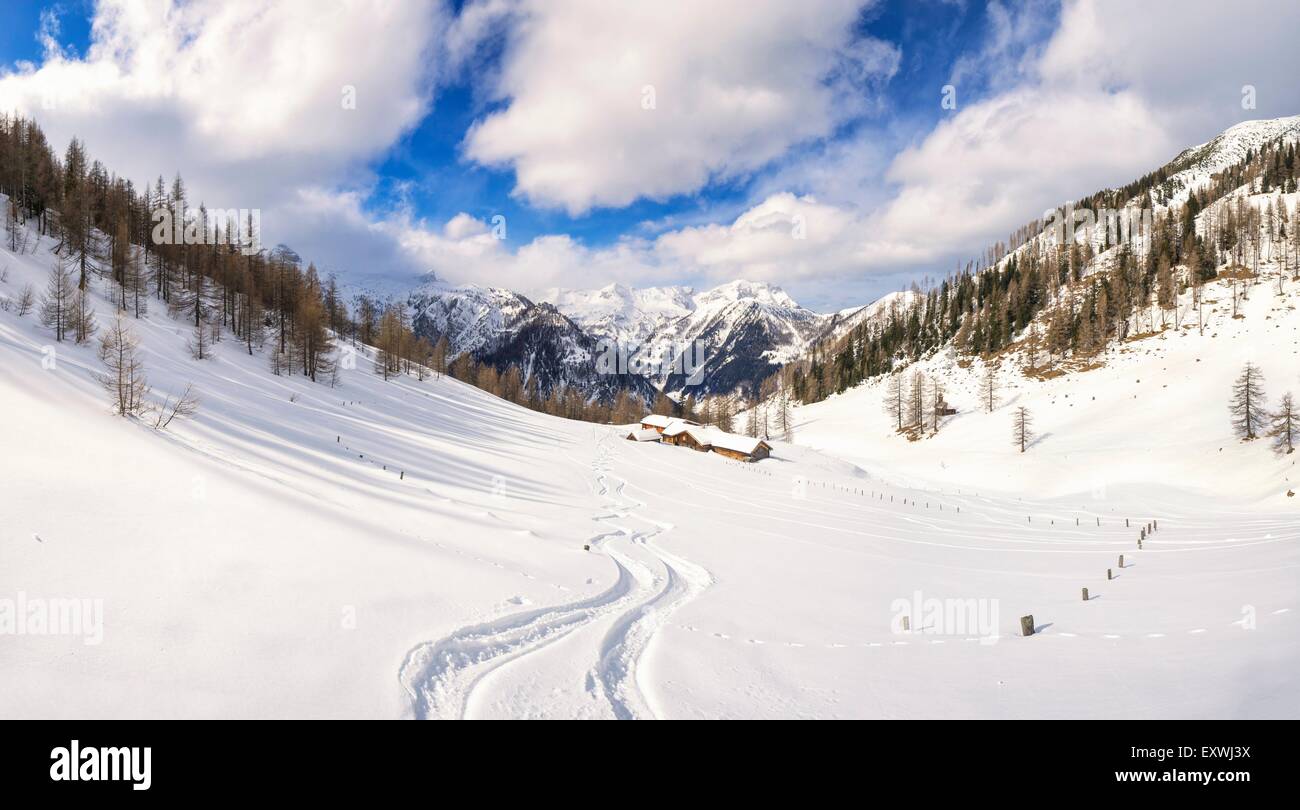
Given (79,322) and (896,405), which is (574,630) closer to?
(79,322)

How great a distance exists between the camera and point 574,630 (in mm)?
10352

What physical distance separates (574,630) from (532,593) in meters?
2.18

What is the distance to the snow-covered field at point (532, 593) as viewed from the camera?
711 cm

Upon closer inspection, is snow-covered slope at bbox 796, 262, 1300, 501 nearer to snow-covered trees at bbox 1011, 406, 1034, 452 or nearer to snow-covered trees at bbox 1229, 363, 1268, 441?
snow-covered trees at bbox 1011, 406, 1034, 452

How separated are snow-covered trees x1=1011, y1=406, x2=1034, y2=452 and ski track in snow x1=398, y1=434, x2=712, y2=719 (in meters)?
65.5

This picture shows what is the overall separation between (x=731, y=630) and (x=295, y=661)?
8058 millimetres

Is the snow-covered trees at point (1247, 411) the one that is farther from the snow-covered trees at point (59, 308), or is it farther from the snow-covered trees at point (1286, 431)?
the snow-covered trees at point (59, 308)

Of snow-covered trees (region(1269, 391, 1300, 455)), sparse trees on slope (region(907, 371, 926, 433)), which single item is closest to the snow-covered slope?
snow-covered trees (region(1269, 391, 1300, 455))

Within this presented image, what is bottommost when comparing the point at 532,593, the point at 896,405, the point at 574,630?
the point at 574,630

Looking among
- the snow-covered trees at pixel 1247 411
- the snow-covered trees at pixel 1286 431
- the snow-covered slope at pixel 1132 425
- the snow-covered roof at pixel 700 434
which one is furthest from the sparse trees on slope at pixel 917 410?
the snow-covered trees at pixel 1286 431

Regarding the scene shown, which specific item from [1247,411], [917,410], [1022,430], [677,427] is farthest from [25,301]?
[1247,411]

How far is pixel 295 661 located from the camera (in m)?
7.38

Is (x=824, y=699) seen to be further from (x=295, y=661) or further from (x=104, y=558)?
(x=104, y=558)
